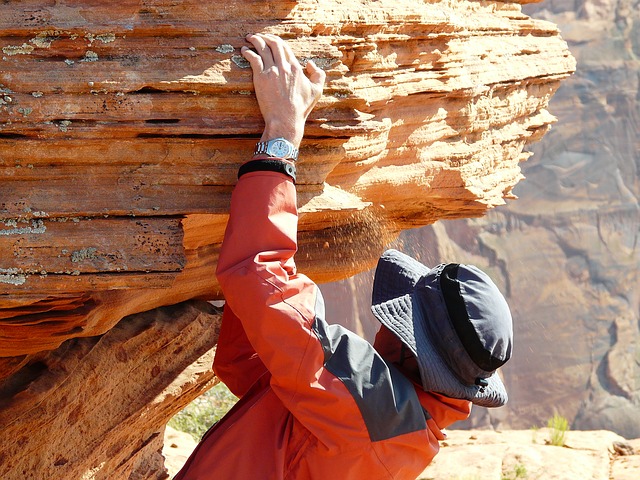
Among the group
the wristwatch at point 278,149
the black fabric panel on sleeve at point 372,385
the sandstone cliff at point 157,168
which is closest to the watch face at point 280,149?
the wristwatch at point 278,149

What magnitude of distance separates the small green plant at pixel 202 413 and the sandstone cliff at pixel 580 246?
261 inches

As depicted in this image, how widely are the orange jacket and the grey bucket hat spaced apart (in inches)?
3.9

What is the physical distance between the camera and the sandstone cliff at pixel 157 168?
2521 millimetres

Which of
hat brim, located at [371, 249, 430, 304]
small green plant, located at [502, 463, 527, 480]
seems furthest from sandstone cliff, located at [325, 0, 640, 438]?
hat brim, located at [371, 249, 430, 304]

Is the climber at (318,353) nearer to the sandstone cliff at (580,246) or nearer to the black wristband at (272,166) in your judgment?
the black wristband at (272,166)

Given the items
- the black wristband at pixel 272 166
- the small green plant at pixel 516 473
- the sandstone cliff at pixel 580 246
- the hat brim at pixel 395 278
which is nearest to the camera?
the black wristband at pixel 272 166

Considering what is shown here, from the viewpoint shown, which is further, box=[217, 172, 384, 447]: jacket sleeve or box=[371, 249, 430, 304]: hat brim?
box=[371, 249, 430, 304]: hat brim

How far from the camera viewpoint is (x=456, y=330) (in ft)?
7.79

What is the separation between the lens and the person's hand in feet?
8.44

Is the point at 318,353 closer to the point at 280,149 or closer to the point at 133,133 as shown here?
the point at 280,149

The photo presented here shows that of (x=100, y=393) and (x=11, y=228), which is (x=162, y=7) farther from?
(x=100, y=393)

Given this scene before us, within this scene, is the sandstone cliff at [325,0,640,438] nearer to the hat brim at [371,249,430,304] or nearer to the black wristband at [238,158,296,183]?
the hat brim at [371,249,430,304]

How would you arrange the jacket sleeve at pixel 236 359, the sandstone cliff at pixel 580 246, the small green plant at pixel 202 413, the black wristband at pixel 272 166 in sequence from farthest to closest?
1. the sandstone cliff at pixel 580 246
2. the small green plant at pixel 202 413
3. the jacket sleeve at pixel 236 359
4. the black wristband at pixel 272 166

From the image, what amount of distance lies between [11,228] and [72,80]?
47cm
